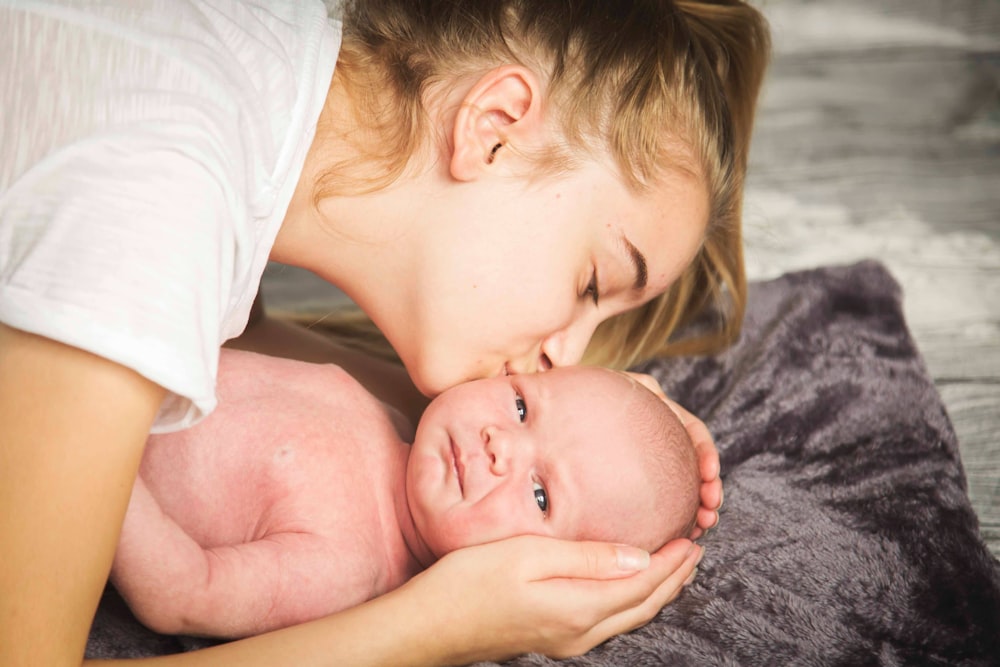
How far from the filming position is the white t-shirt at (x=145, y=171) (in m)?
0.92

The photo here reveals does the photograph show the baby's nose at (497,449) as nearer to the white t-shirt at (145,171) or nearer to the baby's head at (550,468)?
the baby's head at (550,468)

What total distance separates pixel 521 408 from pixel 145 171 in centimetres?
59

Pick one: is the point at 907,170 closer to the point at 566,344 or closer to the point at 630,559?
the point at 566,344

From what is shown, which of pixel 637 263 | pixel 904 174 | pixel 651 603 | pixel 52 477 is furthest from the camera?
pixel 904 174

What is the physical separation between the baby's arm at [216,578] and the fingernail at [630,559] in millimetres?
342

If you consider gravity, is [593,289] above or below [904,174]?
below

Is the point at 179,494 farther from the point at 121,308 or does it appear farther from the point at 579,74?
the point at 579,74

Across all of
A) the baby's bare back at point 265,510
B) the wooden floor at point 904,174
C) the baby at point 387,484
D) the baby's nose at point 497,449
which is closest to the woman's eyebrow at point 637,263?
the baby at point 387,484

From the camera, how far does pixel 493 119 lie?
4.25ft

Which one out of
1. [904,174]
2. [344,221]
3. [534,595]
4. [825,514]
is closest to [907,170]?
[904,174]

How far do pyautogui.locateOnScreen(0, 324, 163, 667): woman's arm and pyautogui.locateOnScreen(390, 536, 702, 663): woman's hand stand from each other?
0.38 metres

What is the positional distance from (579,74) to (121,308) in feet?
2.28

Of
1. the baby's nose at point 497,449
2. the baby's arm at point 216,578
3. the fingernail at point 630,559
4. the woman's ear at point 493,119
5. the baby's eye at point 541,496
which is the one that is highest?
the woman's ear at point 493,119

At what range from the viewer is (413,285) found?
1.35 meters
